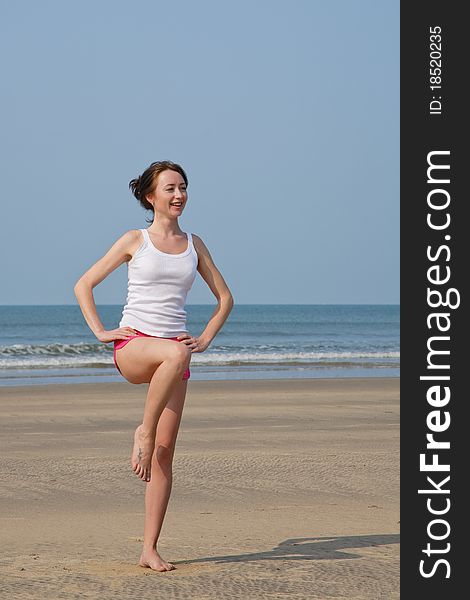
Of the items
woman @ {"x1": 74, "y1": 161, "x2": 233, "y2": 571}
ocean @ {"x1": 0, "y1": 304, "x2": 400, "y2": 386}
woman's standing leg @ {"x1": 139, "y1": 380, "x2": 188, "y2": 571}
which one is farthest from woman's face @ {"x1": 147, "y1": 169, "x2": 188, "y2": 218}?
ocean @ {"x1": 0, "y1": 304, "x2": 400, "y2": 386}

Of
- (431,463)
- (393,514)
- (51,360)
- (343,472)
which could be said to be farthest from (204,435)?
(51,360)

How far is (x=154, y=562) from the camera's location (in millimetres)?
5844

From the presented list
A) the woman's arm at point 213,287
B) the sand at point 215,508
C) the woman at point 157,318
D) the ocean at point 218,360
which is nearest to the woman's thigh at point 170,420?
the woman at point 157,318

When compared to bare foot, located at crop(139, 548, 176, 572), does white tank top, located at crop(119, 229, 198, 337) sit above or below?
above

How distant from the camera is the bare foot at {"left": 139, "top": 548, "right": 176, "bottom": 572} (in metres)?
5.84

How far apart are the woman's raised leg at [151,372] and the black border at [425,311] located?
1.23 metres

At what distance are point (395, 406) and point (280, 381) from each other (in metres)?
5.75

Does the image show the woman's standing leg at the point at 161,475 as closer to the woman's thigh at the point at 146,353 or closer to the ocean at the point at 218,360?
the woman's thigh at the point at 146,353

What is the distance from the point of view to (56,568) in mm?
5875

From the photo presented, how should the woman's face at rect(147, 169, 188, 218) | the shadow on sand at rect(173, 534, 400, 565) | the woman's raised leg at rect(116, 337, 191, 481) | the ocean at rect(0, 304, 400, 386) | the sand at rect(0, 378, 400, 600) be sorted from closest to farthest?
the woman's raised leg at rect(116, 337, 191, 481) < the sand at rect(0, 378, 400, 600) < the woman's face at rect(147, 169, 188, 218) < the shadow on sand at rect(173, 534, 400, 565) < the ocean at rect(0, 304, 400, 386)

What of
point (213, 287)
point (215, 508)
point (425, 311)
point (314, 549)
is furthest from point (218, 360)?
point (425, 311)

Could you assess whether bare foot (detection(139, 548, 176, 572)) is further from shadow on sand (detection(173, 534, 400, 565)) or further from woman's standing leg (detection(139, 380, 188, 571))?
shadow on sand (detection(173, 534, 400, 565))

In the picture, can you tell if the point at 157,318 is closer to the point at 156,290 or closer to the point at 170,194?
the point at 156,290

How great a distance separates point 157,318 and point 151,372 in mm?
283
